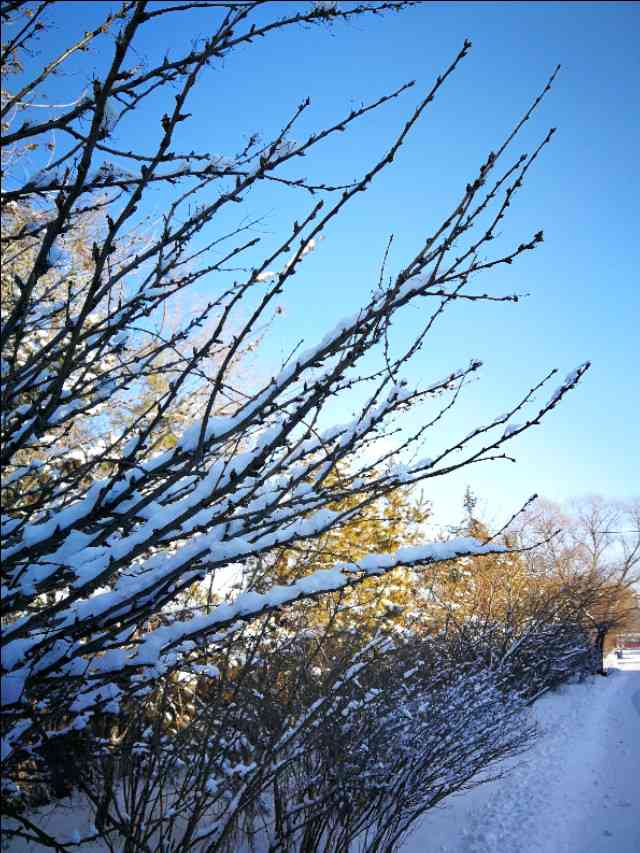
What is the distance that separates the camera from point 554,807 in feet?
20.8

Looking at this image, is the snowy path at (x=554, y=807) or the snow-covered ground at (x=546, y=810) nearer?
the snow-covered ground at (x=546, y=810)

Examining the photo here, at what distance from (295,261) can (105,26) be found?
4.10 feet

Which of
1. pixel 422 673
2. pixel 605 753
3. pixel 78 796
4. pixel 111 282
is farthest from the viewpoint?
pixel 605 753

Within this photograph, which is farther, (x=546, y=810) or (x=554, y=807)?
(x=554, y=807)

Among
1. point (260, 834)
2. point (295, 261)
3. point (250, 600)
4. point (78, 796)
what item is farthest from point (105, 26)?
point (78, 796)

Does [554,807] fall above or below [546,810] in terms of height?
below

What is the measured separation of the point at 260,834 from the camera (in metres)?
4.30

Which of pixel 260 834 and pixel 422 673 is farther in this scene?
pixel 422 673

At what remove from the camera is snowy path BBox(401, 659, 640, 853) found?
5.07 metres

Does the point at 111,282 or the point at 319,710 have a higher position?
A: the point at 111,282

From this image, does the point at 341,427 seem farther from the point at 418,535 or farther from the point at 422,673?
the point at 418,535

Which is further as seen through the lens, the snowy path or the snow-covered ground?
the snowy path

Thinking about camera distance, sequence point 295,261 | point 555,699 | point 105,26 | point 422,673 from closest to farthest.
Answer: point 295,261, point 105,26, point 422,673, point 555,699

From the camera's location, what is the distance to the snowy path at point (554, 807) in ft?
16.6
